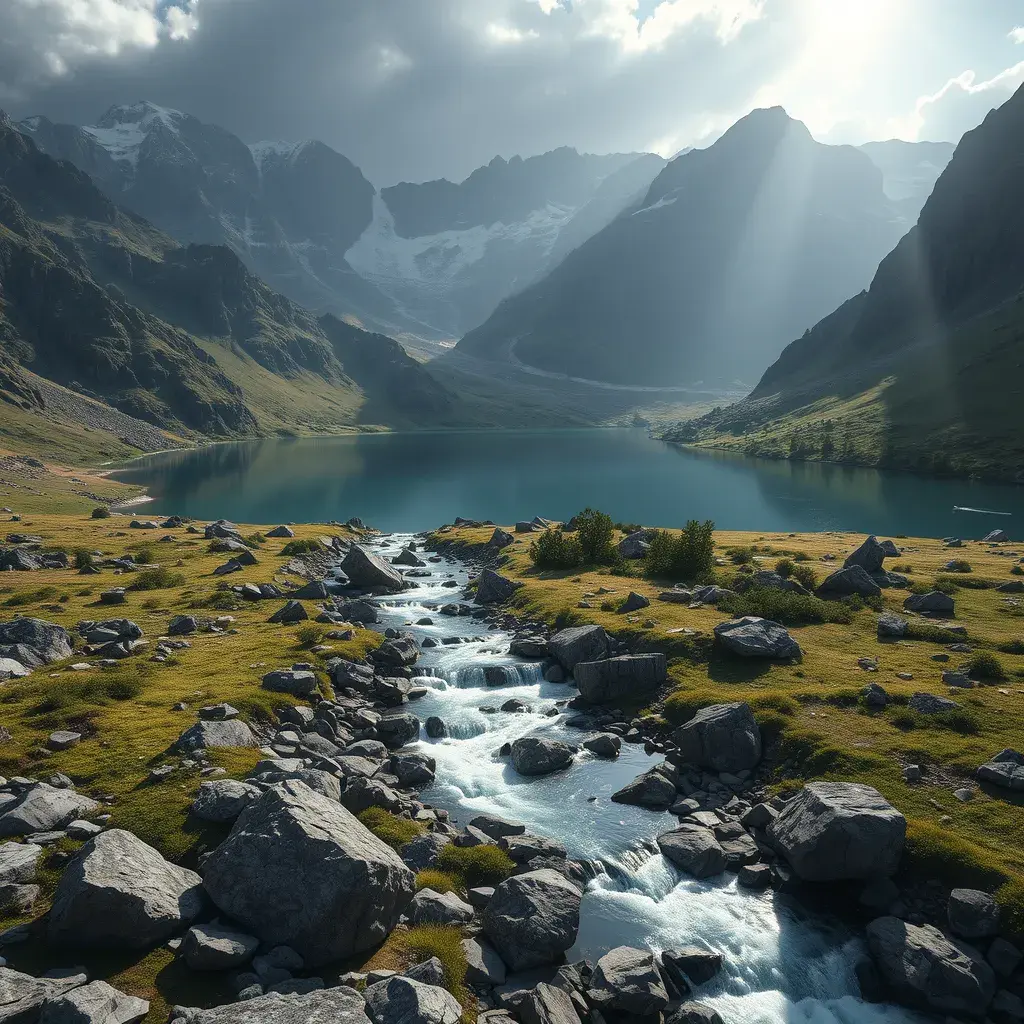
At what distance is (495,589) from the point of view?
183 feet

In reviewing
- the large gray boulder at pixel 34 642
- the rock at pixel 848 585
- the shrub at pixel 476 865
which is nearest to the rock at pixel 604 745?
the shrub at pixel 476 865

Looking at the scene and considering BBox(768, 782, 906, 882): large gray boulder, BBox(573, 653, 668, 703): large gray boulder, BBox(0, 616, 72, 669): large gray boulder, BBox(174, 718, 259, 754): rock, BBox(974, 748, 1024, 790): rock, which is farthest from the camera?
BBox(573, 653, 668, 703): large gray boulder

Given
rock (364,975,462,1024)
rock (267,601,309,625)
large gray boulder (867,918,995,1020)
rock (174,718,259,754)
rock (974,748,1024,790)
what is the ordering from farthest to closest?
rock (267,601,309,625) < rock (174,718,259,754) < rock (974,748,1024,790) < large gray boulder (867,918,995,1020) < rock (364,975,462,1024)

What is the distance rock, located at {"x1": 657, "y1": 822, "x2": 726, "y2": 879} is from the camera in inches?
825

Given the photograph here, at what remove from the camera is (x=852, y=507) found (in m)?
125

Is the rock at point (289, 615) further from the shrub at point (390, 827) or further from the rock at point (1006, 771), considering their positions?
the rock at point (1006, 771)

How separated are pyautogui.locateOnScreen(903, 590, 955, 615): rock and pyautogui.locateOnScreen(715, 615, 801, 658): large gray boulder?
37.8 ft

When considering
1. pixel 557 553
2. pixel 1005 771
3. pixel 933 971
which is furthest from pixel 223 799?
pixel 557 553

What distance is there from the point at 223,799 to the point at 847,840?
62.4 ft

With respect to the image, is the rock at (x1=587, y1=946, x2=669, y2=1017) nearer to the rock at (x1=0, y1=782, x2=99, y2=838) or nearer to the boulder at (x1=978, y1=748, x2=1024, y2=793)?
the boulder at (x1=978, y1=748, x2=1024, y2=793)

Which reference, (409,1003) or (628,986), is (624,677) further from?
(409,1003)

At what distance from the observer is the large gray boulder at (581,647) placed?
37625 millimetres

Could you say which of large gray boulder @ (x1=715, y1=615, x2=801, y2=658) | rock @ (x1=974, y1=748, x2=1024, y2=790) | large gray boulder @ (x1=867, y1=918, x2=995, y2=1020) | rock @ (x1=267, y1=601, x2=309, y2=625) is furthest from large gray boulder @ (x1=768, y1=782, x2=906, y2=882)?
rock @ (x1=267, y1=601, x2=309, y2=625)

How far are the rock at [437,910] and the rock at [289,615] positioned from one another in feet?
95.9
